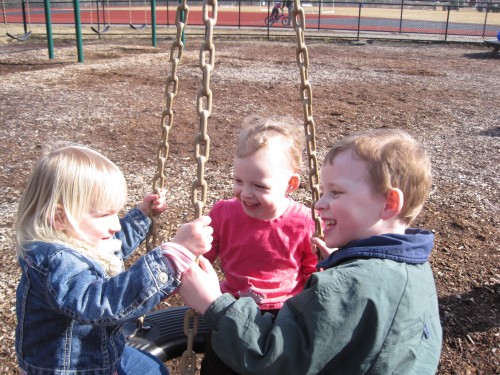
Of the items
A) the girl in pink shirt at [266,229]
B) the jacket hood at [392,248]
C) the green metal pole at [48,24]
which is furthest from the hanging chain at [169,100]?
the green metal pole at [48,24]

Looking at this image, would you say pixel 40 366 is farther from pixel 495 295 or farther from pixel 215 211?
pixel 495 295

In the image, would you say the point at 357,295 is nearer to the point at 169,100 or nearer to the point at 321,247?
the point at 321,247

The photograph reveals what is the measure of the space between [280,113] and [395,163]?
23.8 feet

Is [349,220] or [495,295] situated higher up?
[349,220]

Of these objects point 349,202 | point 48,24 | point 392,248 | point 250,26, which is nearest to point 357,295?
Answer: point 392,248

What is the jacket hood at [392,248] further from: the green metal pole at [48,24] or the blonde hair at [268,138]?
the green metal pole at [48,24]

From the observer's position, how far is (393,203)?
169cm

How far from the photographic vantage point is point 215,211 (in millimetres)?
2570

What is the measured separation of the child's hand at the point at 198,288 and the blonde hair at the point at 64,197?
1.08 ft

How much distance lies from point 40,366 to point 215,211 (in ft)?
3.36

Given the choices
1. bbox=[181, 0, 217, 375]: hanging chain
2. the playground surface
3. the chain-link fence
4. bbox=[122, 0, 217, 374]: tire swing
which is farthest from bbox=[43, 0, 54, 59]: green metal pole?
bbox=[181, 0, 217, 375]: hanging chain

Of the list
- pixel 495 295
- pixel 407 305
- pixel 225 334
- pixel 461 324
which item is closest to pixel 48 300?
pixel 225 334

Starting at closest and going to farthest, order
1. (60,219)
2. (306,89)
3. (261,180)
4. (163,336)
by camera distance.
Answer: (60,219)
(306,89)
(261,180)
(163,336)

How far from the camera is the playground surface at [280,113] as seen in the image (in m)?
4.07
